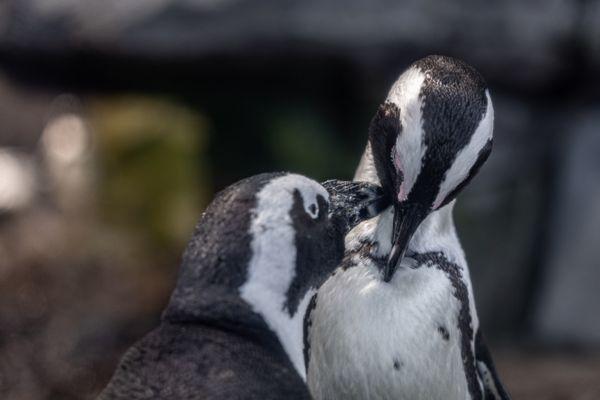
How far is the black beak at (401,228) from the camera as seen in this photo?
2.53 meters

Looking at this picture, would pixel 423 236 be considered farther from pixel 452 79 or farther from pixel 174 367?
pixel 174 367

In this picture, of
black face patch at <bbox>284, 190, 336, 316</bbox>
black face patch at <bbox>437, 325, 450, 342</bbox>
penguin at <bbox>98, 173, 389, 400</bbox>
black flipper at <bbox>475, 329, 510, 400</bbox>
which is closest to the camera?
penguin at <bbox>98, 173, 389, 400</bbox>

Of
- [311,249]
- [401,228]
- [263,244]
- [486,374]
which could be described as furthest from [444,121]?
[486,374]

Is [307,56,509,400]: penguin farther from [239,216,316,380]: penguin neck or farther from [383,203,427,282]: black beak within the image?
[239,216,316,380]: penguin neck

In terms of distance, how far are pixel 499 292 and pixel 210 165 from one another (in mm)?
1546

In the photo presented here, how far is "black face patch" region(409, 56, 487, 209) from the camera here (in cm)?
245

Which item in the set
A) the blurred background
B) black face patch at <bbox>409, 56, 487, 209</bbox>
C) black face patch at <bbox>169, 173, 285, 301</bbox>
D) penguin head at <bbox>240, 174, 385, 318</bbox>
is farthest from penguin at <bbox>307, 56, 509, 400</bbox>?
the blurred background

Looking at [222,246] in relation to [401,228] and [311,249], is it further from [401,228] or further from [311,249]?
[401,228]

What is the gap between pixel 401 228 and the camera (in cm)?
255

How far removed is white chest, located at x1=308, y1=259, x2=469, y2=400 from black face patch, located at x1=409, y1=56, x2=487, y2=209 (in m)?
0.19

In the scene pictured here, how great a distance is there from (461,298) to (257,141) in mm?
3753

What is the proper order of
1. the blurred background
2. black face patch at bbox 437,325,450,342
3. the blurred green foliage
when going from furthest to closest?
the blurred green foliage, the blurred background, black face patch at bbox 437,325,450,342

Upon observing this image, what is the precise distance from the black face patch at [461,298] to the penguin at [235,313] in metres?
0.43

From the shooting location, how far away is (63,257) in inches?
223
